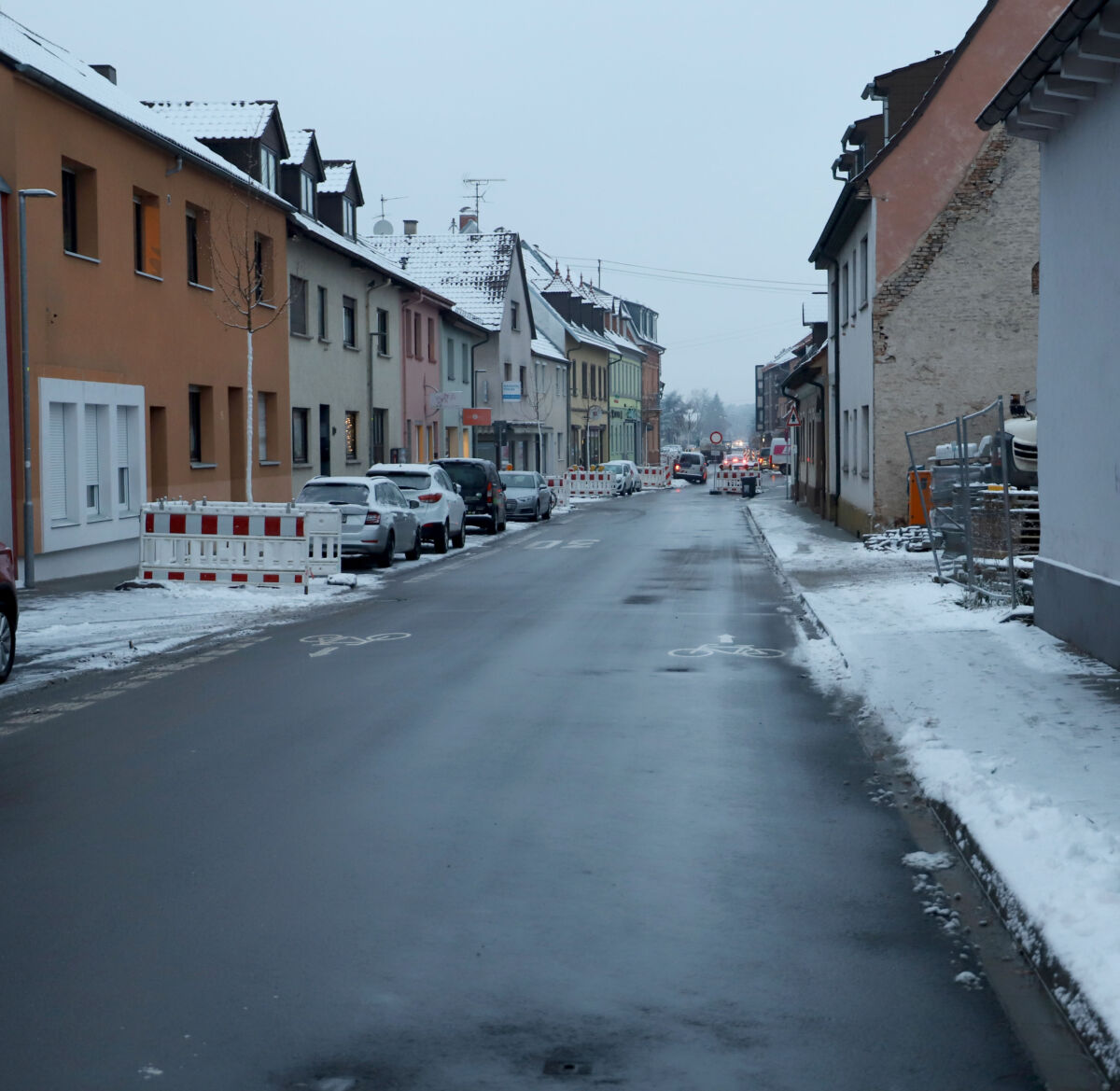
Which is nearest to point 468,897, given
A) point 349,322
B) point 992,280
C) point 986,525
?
point 986,525

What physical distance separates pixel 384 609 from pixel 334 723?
24.7 ft

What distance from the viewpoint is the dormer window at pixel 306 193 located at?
34597 millimetres

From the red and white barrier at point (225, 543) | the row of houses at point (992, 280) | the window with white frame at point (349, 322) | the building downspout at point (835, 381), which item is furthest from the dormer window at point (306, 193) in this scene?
the red and white barrier at point (225, 543)

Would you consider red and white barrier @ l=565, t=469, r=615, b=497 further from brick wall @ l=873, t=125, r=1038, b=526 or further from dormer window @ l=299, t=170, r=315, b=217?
brick wall @ l=873, t=125, r=1038, b=526

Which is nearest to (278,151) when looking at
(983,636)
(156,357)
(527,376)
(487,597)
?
(156,357)

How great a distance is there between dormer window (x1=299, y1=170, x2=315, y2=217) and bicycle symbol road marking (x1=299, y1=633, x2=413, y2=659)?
22311mm

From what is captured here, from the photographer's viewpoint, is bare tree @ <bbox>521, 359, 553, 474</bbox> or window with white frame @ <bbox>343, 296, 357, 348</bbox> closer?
window with white frame @ <bbox>343, 296, 357, 348</bbox>

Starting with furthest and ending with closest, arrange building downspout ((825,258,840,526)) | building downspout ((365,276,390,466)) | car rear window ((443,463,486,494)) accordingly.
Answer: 1. building downspout ((365,276,390,466))
2. building downspout ((825,258,840,526))
3. car rear window ((443,463,486,494))

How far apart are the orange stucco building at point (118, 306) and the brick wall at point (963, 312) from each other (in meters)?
11.3

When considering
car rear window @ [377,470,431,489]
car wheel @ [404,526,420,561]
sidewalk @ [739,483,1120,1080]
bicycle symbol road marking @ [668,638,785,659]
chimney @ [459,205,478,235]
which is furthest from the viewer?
chimney @ [459,205,478,235]

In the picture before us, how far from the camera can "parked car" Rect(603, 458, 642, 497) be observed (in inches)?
2447

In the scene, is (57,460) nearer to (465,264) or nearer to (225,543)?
(225,543)

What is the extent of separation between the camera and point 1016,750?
25.1 ft

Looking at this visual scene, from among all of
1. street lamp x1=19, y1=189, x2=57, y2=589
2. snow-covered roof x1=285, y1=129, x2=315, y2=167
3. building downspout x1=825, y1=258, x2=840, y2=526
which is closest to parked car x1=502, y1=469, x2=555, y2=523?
building downspout x1=825, y1=258, x2=840, y2=526
